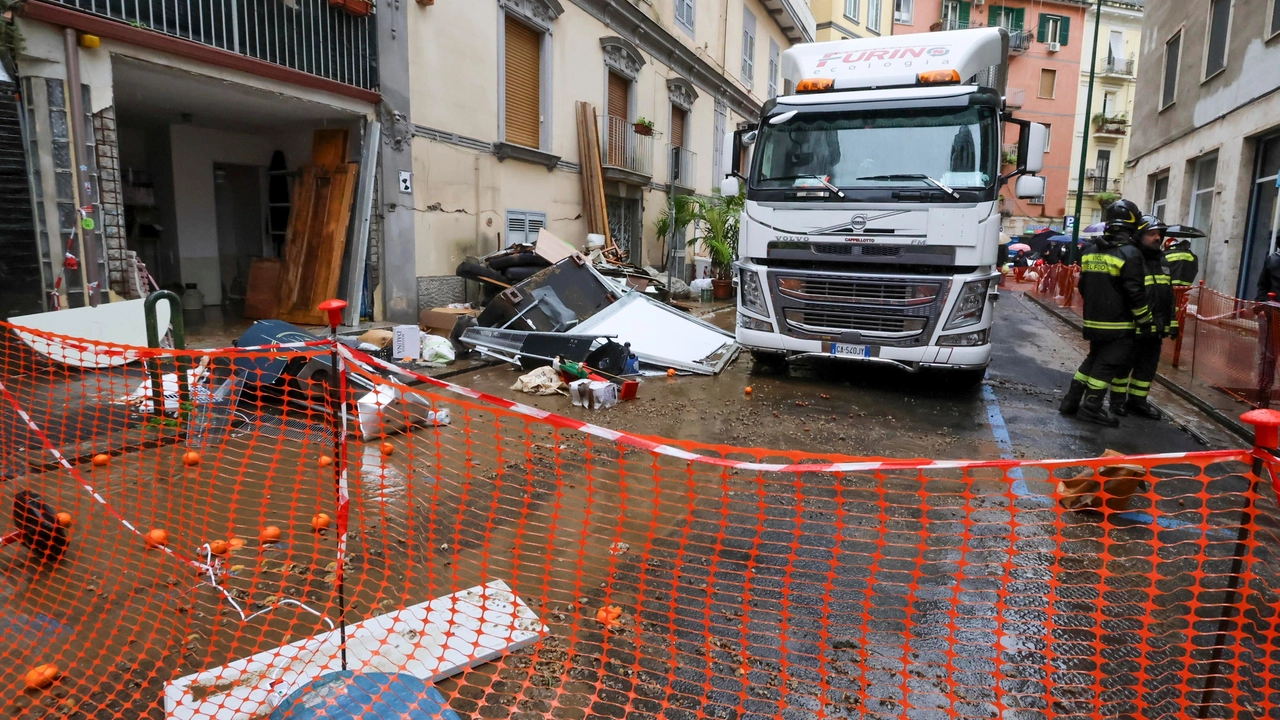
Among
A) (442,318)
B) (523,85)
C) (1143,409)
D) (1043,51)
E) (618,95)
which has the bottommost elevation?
(1143,409)

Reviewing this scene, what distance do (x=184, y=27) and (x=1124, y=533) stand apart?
9.20 m

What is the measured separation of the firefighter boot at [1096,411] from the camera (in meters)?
6.27

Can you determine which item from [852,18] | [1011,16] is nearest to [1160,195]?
[852,18]

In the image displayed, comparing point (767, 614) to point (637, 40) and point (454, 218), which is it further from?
point (637, 40)

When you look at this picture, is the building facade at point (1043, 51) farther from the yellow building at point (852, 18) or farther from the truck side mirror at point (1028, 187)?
the truck side mirror at point (1028, 187)

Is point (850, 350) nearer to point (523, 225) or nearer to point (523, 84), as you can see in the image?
point (523, 225)

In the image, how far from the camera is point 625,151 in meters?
16.1

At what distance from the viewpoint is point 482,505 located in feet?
13.9

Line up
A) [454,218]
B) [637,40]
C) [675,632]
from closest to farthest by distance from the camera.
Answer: [675,632] < [454,218] < [637,40]

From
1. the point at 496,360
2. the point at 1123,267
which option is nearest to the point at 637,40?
the point at 496,360

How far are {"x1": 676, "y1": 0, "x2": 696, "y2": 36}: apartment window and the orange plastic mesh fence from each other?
16.2 m

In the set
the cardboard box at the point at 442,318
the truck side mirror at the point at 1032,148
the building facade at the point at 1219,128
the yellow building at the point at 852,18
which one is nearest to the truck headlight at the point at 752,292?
the truck side mirror at the point at 1032,148

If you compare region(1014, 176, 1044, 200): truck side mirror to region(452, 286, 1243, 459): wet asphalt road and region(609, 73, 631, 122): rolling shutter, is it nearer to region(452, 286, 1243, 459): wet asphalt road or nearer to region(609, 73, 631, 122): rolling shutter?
region(452, 286, 1243, 459): wet asphalt road

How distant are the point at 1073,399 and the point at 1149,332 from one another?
2.85 feet
